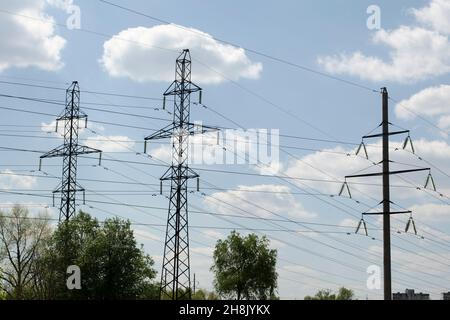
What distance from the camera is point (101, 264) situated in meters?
77.9

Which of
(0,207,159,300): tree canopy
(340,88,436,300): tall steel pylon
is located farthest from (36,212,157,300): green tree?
(340,88,436,300): tall steel pylon

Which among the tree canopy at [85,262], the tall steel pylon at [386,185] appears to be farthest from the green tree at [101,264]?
the tall steel pylon at [386,185]

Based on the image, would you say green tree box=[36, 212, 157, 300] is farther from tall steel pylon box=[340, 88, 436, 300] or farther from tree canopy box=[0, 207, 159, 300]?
tall steel pylon box=[340, 88, 436, 300]

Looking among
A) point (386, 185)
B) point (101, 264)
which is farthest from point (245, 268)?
point (386, 185)

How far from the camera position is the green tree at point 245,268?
307ft

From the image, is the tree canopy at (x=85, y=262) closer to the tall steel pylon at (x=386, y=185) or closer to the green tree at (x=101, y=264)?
the green tree at (x=101, y=264)

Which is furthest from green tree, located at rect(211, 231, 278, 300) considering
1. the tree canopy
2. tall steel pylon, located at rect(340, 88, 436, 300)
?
tall steel pylon, located at rect(340, 88, 436, 300)

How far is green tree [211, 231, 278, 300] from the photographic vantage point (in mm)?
93688

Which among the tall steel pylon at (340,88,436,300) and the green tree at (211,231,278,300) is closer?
the tall steel pylon at (340,88,436,300)

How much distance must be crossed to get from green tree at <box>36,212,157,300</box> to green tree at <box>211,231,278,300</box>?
15.0 m

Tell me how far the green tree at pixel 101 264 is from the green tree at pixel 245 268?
15015 millimetres

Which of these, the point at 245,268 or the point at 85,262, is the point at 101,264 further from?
the point at 245,268
